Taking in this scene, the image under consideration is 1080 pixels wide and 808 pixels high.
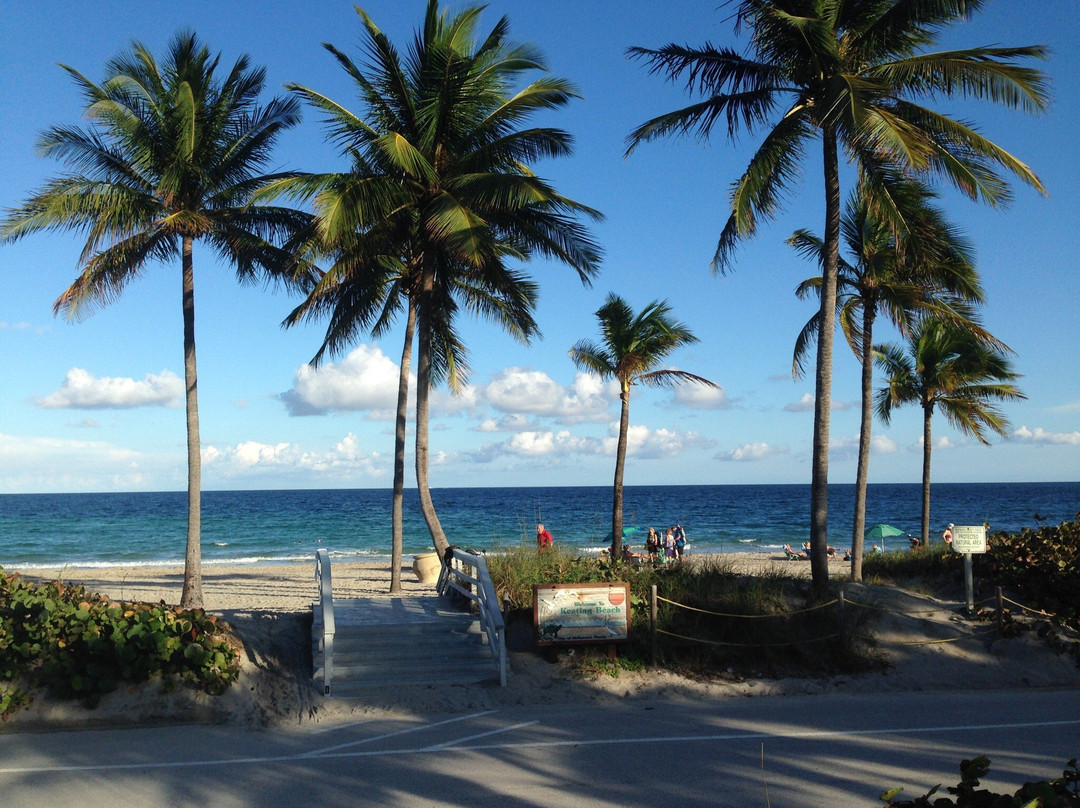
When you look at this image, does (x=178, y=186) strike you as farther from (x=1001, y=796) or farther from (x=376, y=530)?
(x=376, y=530)

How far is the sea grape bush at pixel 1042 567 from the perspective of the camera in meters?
13.4

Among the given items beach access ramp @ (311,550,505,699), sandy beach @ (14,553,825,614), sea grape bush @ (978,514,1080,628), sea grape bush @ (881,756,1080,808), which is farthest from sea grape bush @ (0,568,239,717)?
sea grape bush @ (978,514,1080,628)

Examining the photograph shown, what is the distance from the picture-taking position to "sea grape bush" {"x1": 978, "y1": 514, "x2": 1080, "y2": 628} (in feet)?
44.0

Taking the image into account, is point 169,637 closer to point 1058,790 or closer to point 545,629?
point 545,629

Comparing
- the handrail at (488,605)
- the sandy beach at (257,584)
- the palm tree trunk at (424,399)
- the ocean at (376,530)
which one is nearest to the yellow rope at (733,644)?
the handrail at (488,605)

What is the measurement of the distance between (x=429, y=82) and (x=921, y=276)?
10.6 m

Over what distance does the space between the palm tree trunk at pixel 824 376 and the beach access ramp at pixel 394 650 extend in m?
5.37

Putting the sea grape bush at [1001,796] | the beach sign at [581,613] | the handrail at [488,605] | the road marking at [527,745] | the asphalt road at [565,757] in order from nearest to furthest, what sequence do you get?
the sea grape bush at [1001,796], the asphalt road at [565,757], the road marking at [527,745], the handrail at [488,605], the beach sign at [581,613]

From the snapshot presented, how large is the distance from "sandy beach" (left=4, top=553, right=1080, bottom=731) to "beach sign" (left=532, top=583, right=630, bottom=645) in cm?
45

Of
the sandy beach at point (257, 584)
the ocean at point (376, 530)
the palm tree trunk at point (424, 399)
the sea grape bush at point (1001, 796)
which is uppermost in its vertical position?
the palm tree trunk at point (424, 399)

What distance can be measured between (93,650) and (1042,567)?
1366 centimetres

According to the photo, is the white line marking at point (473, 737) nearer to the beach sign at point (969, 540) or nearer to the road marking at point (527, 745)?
the road marking at point (527, 745)

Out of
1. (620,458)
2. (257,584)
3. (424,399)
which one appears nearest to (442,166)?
(424,399)

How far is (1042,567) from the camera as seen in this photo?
45.8 feet
